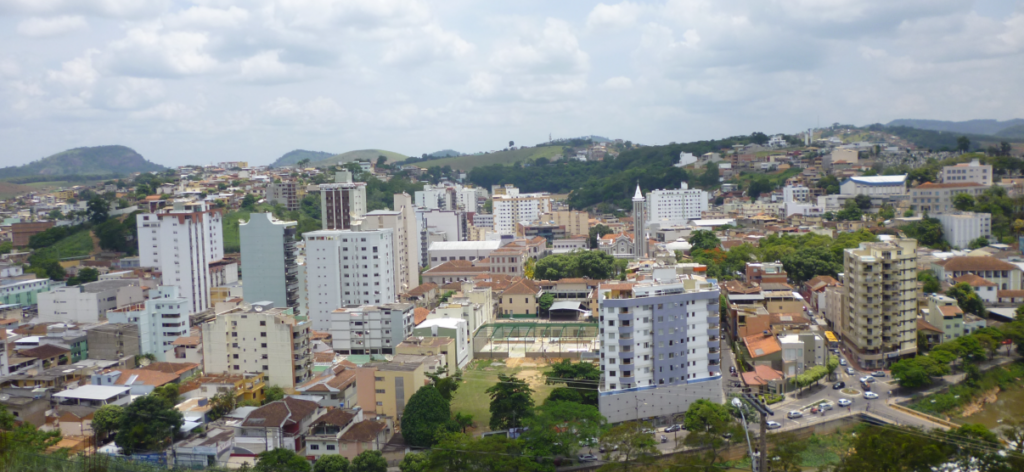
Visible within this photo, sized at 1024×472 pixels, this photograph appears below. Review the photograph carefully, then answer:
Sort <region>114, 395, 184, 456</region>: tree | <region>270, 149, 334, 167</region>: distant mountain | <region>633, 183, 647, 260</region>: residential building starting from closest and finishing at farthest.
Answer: <region>114, 395, 184, 456</region>: tree
<region>633, 183, 647, 260</region>: residential building
<region>270, 149, 334, 167</region>: distant mountain

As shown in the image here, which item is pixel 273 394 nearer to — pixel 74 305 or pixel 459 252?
pixel 74 305

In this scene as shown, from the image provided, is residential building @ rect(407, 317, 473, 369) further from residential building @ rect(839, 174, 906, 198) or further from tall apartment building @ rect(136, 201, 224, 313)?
residential building @ rect(839, 174, 906, 198)

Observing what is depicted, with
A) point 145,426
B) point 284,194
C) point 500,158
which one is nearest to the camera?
point 145,426

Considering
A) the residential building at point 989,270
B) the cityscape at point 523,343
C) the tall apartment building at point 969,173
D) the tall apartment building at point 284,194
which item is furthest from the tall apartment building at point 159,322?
the tall apartment building at point 969,173

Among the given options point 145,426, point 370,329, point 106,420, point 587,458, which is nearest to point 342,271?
point 370,329

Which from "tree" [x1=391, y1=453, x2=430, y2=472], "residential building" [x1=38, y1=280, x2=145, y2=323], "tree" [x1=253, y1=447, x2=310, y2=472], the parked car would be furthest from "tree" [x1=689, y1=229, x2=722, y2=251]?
"tree" [x1=253, y1=447, x2=310, y2=472]

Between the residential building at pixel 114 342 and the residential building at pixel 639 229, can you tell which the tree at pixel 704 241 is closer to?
the residential building at pixel 639 229
